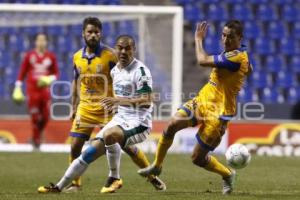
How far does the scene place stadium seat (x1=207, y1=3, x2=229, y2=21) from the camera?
22.3m

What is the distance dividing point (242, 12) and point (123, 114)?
13.8m

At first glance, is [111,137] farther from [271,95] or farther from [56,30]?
[271,95]

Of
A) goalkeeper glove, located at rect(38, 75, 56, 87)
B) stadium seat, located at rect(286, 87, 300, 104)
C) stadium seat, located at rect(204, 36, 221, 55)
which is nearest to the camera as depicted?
goalkeeper glove, located at rect(38, 75, 56, 87)

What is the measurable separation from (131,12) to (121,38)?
8.15 meters

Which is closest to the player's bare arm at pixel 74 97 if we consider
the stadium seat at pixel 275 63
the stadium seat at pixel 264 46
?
the stadium seat at pixel 275 63

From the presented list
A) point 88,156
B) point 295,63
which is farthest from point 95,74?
point 295,63

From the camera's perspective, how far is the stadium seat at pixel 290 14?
2253cm

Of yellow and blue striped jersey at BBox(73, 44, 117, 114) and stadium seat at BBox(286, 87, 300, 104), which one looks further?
stadium seat at BBox(286, 87, 300, 104)

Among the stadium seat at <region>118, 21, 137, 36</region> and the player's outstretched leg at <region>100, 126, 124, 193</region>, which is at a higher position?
the stadium seat at <region>118, 21, 137, 36</region>

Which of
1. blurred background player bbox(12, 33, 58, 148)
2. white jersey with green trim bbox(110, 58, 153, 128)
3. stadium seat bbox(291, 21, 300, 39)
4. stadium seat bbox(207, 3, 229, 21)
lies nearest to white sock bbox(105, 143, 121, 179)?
white jersey with green trim bbox(110, 58, 153, 128)

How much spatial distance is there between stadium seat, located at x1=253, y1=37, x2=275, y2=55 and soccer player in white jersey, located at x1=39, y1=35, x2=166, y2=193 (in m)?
12.9

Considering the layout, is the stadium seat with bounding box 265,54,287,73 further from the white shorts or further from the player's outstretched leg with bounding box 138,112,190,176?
the white shorts

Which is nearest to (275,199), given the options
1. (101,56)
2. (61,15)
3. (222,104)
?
(222,104)

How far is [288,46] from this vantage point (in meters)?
21.9
